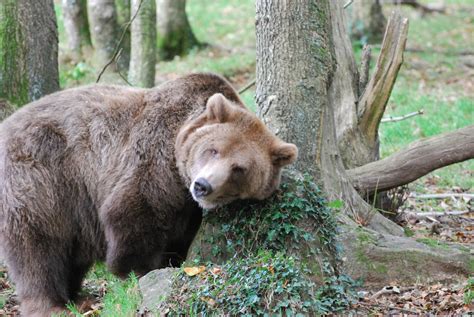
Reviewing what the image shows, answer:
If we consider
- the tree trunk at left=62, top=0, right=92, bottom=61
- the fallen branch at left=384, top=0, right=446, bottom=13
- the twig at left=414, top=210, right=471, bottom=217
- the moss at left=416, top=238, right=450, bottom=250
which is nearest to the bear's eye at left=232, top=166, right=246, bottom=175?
the moss at left=416, top=238, right=450, bottom=250

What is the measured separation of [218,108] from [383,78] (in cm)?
344

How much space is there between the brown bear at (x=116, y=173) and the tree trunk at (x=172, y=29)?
12060 millimetres

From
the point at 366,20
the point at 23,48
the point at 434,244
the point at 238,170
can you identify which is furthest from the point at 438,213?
the point at 366,20

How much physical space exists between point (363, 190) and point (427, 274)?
72.3 inches

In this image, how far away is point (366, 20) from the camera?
66.6ft

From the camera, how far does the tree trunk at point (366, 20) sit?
2028 cm

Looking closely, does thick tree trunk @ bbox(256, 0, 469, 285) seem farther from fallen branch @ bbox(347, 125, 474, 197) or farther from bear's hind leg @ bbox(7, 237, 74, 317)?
bear's hind leg @ bbox(7, 237, 74, 317)

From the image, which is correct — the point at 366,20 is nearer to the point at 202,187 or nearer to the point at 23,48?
the point at 23,48

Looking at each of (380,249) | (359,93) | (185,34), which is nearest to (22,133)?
(380,249)

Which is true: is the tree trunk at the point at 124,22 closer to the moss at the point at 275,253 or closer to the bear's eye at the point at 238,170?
the moss at the point at 275,253

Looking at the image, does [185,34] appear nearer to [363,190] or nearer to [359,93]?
[359,93]

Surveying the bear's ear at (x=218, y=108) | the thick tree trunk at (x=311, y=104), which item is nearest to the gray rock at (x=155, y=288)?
the bear's ear at (x=218, y=108)

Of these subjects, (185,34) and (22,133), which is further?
(185,34)

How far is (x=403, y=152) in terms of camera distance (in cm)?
844
